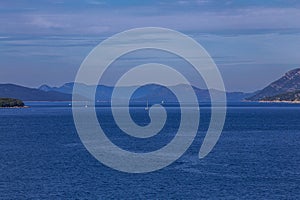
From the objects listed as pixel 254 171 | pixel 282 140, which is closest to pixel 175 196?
pixel 254 171

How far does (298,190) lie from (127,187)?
14.4 m

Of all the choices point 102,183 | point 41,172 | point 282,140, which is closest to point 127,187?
point 102,183

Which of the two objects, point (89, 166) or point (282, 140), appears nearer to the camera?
point (89, 166)

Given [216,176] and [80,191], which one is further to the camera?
[216,176]

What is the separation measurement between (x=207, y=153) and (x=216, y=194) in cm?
2674

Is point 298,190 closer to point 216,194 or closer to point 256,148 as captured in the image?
point 216,194

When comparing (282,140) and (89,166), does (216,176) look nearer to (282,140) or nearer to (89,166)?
(89,166)

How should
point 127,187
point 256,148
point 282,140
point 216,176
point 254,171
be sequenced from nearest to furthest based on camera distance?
point 127,187 → point 216,176 → point 254,171 → point 256,148 → point 282,140

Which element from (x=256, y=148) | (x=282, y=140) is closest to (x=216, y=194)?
(x=256, y=148)

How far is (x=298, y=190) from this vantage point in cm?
4600

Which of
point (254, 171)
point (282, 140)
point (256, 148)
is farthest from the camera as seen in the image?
point (282, 140)

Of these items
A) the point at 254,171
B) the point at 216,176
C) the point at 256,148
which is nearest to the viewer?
the point at 216,176

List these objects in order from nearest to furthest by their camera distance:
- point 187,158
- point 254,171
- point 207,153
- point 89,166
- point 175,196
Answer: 1. point 175,196
2. point 254,171
3. point 89,166
4. point 187,158
5. point 207,153

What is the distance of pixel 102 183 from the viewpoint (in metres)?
49.4
